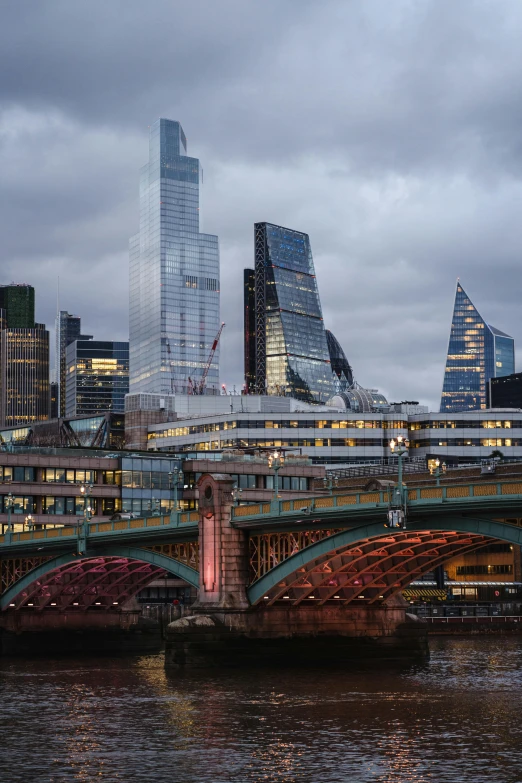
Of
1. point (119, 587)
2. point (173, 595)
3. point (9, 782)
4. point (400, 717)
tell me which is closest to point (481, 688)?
point (400, 717)

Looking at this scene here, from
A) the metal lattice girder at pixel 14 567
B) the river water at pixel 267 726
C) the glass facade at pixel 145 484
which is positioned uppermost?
the glass facade at pixel 145 484

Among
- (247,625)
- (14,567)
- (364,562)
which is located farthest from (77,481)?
(364,562)

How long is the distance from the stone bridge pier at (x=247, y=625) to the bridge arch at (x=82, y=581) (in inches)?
700

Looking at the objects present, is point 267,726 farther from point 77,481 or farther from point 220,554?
point 77,481

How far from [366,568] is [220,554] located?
10547 mm

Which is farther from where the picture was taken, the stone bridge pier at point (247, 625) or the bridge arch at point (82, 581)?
the bridge arch at point (82, 581)

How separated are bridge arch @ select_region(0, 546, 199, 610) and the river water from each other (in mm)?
22373

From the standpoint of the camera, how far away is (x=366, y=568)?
299 feet

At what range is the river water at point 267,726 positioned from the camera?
5056 centimetres

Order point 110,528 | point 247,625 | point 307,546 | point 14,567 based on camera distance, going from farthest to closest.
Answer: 1. point 14,567
2. point 110,528
3. point 247,625
4. point 307,546

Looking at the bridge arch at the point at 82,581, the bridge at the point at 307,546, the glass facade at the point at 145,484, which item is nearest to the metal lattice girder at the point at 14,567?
the bridge arch at the point at 82,581

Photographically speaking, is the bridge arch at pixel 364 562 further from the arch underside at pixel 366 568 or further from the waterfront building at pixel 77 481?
the waterfront building at pixel 77 481

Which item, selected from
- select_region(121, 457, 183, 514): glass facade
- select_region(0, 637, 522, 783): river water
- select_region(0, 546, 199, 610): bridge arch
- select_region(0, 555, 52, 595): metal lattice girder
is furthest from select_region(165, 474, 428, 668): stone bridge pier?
select_region(121, 457, 183, 514): glass facade

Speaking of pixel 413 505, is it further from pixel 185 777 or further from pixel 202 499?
pixel 185 777
